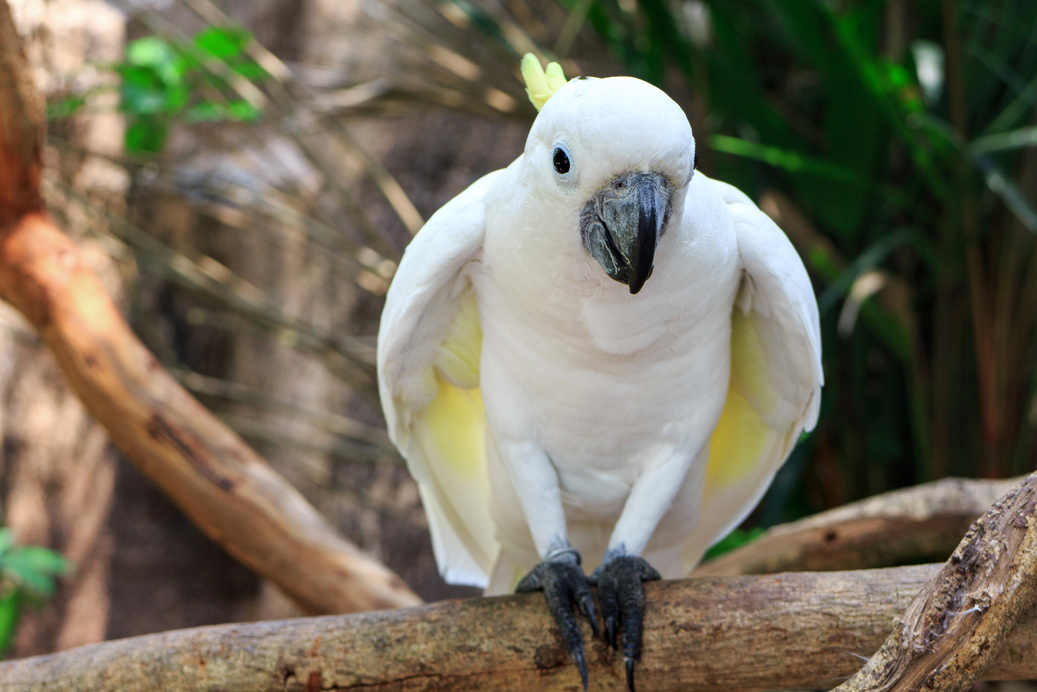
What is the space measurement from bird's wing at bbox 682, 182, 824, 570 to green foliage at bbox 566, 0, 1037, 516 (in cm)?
73

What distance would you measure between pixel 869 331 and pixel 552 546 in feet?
5.81

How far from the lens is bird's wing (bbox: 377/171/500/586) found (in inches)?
55.9

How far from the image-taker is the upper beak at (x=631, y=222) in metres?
1.10

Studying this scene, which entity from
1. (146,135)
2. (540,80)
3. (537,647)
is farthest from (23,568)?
(540,80)

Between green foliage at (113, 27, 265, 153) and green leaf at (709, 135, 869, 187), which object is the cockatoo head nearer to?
green leaf at (709, 135, 869, 187)

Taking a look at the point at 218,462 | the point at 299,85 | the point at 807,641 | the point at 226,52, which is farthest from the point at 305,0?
the point at 807,641

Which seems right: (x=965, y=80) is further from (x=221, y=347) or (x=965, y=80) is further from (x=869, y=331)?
(x=221, y=347)

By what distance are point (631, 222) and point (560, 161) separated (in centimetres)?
15

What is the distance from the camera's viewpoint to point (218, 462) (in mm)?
2037

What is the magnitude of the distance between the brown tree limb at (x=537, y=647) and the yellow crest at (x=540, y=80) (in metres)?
0.83

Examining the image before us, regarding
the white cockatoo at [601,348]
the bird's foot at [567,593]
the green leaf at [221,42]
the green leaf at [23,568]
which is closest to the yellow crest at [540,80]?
the white cockatoo at [601,348]

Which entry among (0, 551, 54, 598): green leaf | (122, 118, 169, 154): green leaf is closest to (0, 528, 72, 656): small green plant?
(0, 551, 54, 598): green leaf

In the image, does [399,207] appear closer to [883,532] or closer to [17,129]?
[17,129]

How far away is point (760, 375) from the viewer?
1625 millimetres
